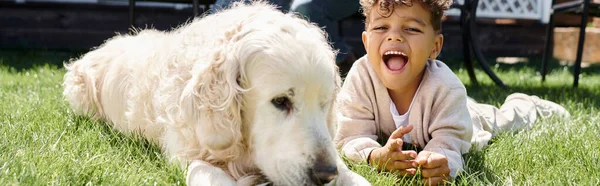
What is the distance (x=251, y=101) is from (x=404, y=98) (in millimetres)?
1054

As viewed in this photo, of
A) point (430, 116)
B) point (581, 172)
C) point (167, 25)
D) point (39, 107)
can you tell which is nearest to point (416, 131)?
point (430, 116)

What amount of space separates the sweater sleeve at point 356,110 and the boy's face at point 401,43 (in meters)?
0.17

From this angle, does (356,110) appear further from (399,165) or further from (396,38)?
(399,165)

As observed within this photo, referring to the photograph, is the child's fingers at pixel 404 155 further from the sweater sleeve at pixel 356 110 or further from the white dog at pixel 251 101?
the sweater sleeve at pixel 356 110

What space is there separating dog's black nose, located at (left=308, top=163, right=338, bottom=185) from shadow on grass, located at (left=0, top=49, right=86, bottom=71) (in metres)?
4.71

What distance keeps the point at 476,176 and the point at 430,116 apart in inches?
19.9

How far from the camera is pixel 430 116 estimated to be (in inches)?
117

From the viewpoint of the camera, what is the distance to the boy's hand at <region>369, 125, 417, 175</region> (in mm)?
2535

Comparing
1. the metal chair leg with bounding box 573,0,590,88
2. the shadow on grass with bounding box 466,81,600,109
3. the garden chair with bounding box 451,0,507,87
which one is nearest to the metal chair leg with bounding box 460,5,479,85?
the garden chair with bounding box 451,0,507,87

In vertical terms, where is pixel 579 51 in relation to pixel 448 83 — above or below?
below

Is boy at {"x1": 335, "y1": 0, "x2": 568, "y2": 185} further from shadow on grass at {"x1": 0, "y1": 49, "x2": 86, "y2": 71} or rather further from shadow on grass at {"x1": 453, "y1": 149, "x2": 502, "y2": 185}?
shadow on grass at {"x1": 0, "y1": 49, "x2": 86, "y2": 71}

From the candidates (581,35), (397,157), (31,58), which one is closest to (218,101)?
(397,157)

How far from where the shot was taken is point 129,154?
8.74ft

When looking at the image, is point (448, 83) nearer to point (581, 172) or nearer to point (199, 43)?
point (581, 172)
